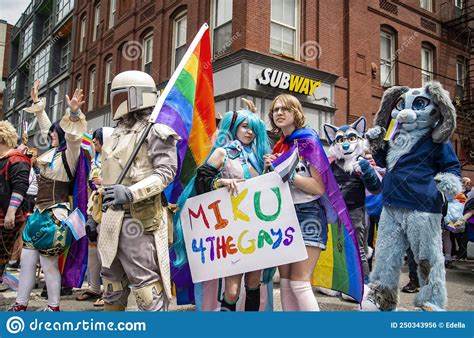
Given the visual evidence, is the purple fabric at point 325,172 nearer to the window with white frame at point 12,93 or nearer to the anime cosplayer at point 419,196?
the anime cosplayer at point 419,196

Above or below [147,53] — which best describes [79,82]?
above

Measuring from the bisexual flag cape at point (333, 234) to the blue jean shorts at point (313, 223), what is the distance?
99mm

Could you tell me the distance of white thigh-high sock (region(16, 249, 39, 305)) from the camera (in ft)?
10.9

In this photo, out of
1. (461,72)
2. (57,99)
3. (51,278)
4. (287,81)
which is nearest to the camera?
(51,278)

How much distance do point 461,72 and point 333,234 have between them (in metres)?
15.5

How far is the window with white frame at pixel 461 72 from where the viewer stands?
50.5ft

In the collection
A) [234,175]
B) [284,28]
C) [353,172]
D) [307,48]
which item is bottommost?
[234,175]

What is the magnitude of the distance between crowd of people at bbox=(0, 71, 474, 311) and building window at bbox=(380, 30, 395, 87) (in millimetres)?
9934

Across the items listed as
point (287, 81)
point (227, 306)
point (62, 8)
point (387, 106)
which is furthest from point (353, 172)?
point (62, 8)

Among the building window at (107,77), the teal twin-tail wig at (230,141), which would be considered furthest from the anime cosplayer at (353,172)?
the building window at (107,77)

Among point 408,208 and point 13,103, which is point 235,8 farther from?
point 408,208

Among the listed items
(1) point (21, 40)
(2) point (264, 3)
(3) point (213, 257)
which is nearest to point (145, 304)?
(3) point (213, 257)

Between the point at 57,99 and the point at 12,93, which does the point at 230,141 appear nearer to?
the point at 12,93

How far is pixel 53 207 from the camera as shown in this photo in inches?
134
